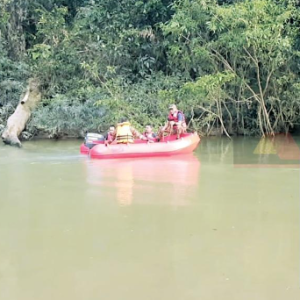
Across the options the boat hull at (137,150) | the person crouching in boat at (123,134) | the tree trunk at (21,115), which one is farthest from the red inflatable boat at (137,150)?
the tree trunk at (21,115)

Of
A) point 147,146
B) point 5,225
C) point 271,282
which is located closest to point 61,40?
point 147,146

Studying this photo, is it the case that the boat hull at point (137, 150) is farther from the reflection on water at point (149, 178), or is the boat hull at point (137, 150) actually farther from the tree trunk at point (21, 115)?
the tree trunk at point (21, 115)

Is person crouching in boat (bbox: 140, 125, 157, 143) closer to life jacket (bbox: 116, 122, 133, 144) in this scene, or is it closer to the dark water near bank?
life jacket (bbox: 116, 122, 133, 144)

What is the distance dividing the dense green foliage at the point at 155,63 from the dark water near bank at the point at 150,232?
3315 millimetres

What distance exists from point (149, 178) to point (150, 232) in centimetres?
245

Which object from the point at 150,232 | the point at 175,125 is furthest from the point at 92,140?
the point at 150,232

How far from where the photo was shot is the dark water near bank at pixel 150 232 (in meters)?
3.40

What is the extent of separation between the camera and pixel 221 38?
1022 centimetres

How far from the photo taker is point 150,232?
448 cm

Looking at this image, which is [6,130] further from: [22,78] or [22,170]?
[22,170]

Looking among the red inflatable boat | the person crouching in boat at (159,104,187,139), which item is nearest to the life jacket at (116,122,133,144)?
the red inflatable boat

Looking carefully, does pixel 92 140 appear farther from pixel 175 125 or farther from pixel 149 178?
pixel 149 178

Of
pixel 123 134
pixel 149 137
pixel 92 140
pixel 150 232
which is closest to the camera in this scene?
pixel 150 232

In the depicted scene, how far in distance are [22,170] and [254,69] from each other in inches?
232
